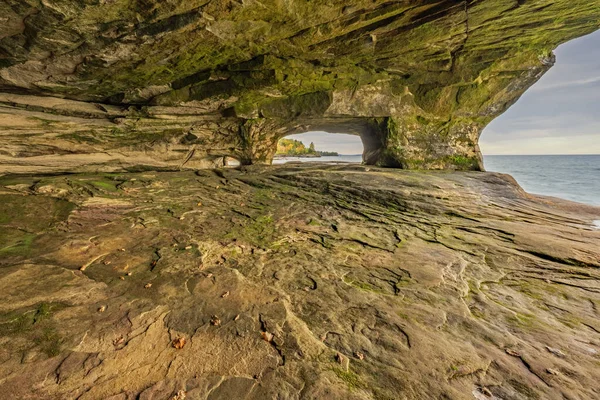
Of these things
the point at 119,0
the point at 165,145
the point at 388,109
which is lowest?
the point at 165,145

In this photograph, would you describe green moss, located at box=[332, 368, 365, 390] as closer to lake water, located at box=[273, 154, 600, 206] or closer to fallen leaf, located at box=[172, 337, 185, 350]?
Result: fallen leaf, located at box=[172, 337, 185, 350]

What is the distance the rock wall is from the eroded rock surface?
3.02m

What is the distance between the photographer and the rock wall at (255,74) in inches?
235

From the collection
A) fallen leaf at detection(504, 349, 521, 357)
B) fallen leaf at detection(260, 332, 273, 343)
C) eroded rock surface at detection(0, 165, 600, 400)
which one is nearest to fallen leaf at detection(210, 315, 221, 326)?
eroded rock surface at detection(0, 165, 600, 400)

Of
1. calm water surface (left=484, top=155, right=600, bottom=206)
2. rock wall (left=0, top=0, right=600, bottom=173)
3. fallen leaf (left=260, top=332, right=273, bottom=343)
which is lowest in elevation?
calm water surface (left=484, top=155, right=600, bottom=206)

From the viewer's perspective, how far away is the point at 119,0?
191 inches

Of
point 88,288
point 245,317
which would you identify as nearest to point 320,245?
point 245,317

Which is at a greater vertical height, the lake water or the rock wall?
the rock wall

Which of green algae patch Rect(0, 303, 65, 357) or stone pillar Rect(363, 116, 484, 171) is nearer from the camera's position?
green algae patch Rect(0, 303, 65, 357)

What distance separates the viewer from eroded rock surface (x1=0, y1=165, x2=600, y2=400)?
2.69 m

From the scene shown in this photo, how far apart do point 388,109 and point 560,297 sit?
10706 millimetres

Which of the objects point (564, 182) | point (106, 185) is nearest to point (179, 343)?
point (106, 185)

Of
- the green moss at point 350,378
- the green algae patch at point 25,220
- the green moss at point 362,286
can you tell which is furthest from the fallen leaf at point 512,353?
the green algae patch at point 25,220

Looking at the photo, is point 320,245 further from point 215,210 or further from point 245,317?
point 215,210
